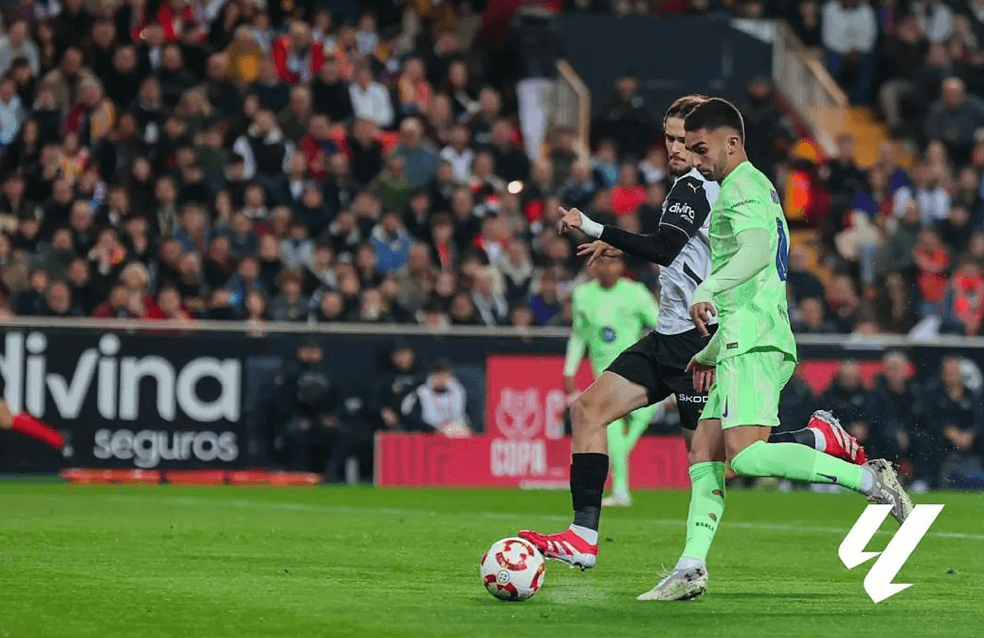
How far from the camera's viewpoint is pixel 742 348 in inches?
339

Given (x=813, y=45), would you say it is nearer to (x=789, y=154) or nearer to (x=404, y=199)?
(x=789, y=154)

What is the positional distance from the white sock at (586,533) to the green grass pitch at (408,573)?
232 millimetres

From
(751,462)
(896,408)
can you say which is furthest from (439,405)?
(751,462)

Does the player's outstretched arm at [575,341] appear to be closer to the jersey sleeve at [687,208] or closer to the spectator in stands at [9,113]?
the spectator in stands at [9,113]

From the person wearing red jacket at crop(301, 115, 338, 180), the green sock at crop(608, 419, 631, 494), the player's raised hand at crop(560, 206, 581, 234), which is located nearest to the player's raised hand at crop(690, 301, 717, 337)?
the player's raised hand at crop(560, 206, 581, 234)

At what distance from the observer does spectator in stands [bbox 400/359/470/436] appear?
19438 mm

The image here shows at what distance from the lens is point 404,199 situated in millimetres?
21656

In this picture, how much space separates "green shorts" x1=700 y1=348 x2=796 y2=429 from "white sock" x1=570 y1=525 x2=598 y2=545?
101cm

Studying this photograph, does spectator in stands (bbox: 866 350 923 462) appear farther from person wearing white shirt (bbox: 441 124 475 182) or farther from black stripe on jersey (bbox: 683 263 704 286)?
black stripe on jersey (bbox: 683 263 704 286)

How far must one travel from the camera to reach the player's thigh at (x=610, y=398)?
9.57 m

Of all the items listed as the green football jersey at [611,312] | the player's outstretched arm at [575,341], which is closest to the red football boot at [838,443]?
the green football jersey at [611,312]

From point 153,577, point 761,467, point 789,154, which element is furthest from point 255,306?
point 761,467

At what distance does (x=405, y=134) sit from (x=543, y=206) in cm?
169

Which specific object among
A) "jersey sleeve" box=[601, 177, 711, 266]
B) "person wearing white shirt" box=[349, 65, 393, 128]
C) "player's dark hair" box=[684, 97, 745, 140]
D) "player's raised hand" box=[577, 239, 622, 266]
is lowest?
"player's raised hand" box=[577, 239, 622, 266]
